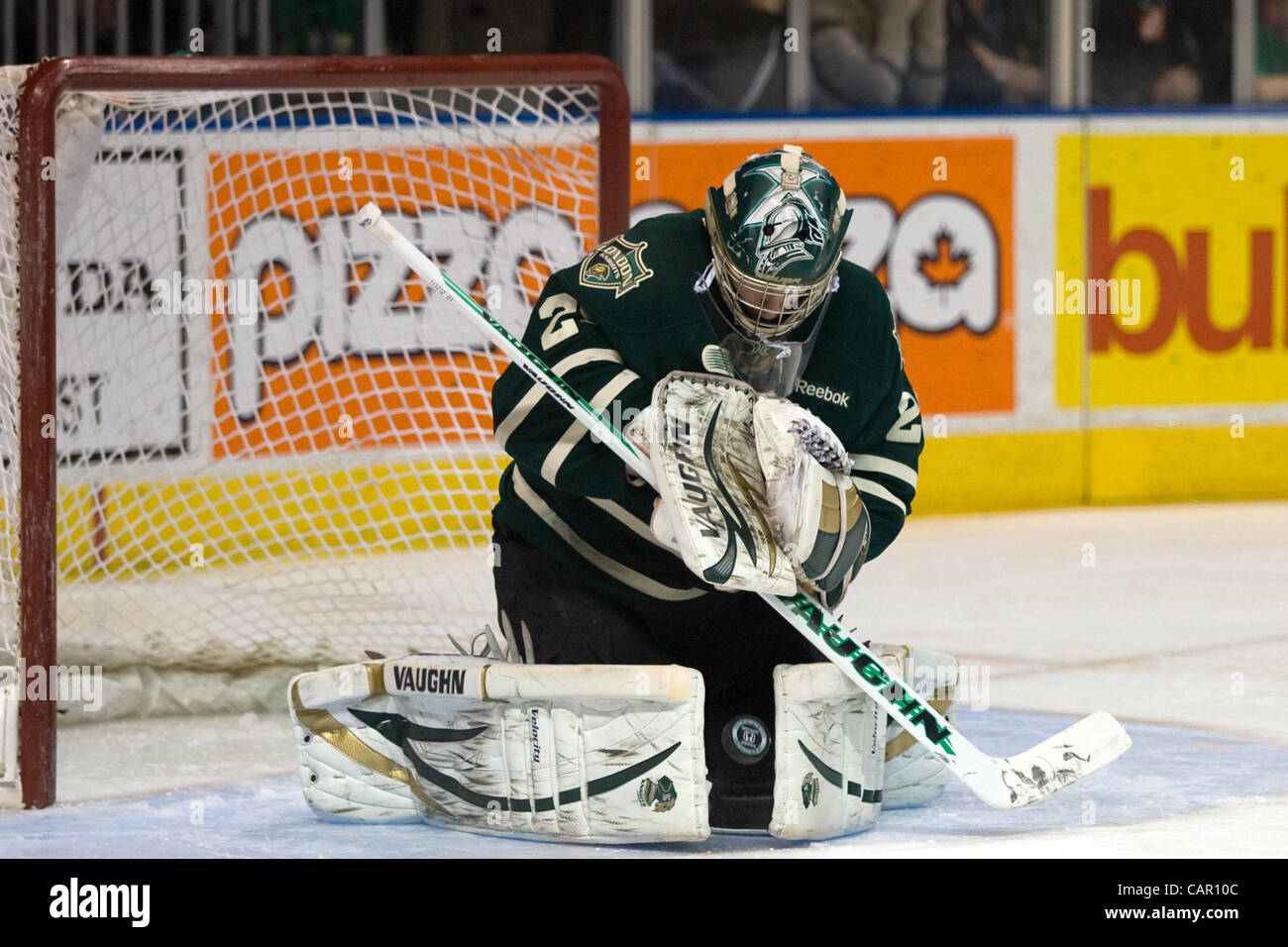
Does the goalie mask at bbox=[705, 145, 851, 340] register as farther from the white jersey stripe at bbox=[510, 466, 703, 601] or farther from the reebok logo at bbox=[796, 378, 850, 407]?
the white jersey stripe at bbox=[510, 466, 703, 601]

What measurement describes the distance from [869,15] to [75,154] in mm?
3661

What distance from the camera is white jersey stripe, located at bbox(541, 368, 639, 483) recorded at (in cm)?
312

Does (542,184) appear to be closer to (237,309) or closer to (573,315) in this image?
(237,309)

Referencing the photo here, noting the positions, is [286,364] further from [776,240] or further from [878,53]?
[776,240]

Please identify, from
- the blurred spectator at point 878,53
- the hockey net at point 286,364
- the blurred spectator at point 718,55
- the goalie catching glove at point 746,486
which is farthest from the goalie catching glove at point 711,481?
the blurred spectator at point 878,53

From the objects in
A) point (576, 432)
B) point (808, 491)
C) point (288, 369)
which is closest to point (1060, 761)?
point (808, 491)

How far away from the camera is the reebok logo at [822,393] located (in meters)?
3.20

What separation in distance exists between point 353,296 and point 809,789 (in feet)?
8.68

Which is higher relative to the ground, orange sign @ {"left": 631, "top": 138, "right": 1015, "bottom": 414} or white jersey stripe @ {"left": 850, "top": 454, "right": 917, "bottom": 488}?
orange sign @ {"left": 631, "top": 138, "right": 1015, "bottom": 414}

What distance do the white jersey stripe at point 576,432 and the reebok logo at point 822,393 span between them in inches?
9.2

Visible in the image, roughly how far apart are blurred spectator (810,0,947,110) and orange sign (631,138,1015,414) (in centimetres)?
19

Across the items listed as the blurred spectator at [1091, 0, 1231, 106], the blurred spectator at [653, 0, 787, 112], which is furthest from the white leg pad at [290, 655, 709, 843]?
the blurred spectator at [1091, 0, 1231, 106]

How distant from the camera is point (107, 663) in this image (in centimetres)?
441

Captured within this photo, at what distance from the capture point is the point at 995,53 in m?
7.15
